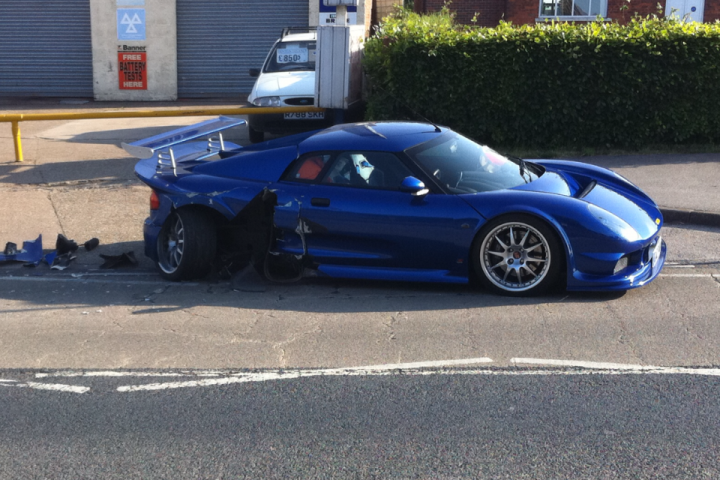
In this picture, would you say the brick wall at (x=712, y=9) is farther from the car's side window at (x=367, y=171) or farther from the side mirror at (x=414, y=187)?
the side mirror at (x=414, y=187)

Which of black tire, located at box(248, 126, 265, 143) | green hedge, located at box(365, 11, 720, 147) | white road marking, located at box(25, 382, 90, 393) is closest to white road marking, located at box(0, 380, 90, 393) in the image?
white road marking, located at box(25, 382, 90, 393)

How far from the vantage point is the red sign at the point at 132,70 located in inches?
831

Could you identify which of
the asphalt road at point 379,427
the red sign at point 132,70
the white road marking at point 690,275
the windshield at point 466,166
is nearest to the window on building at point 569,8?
the red sign at point 132,70

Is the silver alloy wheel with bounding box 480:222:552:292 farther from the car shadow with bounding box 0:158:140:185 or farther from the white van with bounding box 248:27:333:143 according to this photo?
the white van with bounding box 248:27:333:143

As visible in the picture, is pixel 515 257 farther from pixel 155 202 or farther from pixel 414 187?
pixel 155 202

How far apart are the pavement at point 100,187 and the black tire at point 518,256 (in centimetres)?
328

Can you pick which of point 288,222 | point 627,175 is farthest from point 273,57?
point 288,222

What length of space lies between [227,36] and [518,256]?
16.3 metres

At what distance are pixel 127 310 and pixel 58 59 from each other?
16.8m

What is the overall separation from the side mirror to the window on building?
16486 millimetres

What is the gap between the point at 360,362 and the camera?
5.16m

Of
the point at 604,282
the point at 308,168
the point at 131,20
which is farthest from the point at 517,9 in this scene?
the point at 604,282

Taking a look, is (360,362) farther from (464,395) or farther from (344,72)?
(344,72)

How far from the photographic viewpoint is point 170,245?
7199 millimetres
